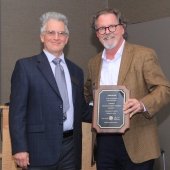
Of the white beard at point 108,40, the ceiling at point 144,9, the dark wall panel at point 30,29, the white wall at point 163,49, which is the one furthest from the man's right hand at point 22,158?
the ceiling at point 144,9

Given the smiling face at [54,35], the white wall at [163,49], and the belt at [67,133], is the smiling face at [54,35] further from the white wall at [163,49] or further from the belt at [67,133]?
the white wall at [163,49]

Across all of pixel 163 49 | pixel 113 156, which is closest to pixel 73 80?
pixel 113 156

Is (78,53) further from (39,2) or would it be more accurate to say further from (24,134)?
(24,134)

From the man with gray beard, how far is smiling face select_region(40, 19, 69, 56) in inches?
9.9

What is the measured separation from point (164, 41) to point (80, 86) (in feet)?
6.08

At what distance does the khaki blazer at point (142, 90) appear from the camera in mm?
2234

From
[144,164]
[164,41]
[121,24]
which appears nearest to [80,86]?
[121,24]

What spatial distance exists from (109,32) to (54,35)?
0.36 m

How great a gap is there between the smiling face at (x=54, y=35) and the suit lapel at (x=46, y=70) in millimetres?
77

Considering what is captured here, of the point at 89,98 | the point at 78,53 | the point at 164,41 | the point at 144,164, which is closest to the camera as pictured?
the point at 144,164

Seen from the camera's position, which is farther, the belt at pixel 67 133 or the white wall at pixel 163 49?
the white wall at pixel 163 49

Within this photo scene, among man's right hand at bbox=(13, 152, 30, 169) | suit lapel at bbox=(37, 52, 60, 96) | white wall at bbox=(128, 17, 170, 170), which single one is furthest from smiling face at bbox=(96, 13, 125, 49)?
white wall at bbox=(128, 17, 170, 170)

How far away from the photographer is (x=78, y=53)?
4.63m

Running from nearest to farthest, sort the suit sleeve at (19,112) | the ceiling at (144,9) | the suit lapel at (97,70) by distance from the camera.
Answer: the suit sleeve at (19,112)
the suit lapel at (97,70)
the ceiling at (144,9)
